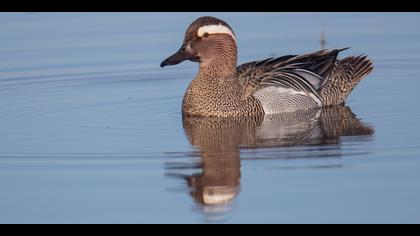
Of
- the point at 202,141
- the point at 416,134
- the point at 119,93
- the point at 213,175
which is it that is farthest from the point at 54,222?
the point at 119,93

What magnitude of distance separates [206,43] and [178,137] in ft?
7.25

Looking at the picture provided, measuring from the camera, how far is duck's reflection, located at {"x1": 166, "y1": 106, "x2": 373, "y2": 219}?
1182 cm

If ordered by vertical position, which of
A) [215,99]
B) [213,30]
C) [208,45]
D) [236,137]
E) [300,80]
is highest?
[213,30]

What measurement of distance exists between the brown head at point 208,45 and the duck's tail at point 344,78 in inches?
56.0

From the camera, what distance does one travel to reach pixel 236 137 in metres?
14.4

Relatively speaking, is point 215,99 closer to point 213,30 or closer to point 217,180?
point 213,30

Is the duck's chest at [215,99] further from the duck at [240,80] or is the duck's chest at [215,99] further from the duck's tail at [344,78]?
the duck's tail at [344,78]

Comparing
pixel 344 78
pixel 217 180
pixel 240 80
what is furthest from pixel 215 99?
pixel 217 180

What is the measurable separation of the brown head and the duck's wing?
0.31 meters

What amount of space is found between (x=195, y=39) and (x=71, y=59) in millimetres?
4126

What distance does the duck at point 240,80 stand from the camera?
1592cm

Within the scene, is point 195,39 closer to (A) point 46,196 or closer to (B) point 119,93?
(B) point 119,93

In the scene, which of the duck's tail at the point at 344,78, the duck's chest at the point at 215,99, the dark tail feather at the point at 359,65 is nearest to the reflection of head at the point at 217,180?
the duck's chest at the point at 215,99

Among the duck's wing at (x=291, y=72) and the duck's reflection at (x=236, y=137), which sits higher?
the duck's wing at (x=291, y=72)
